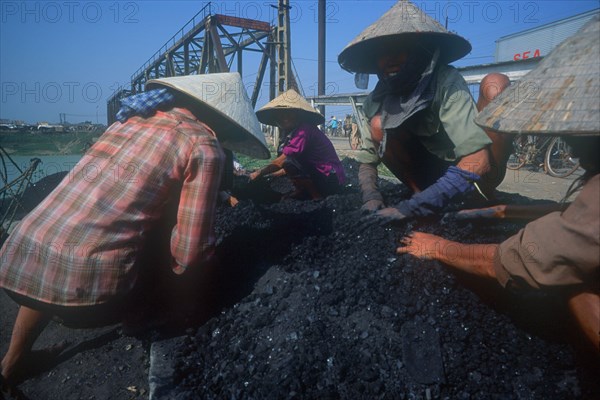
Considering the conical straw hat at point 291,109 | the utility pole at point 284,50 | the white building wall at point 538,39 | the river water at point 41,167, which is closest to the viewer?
the conical straw hat at point 291,109

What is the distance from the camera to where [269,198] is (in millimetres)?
4324

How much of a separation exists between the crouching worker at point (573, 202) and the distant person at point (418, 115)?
792mm

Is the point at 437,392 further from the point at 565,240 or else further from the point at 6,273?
the point at 6,273

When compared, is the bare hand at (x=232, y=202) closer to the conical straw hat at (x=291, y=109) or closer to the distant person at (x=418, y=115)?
the conical straw hat at (x=291, y=109)

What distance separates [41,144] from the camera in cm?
1805

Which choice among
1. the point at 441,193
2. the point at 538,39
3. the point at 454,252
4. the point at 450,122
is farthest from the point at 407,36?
the point at 538,39

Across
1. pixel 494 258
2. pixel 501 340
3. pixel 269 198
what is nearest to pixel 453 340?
pixel 501 340

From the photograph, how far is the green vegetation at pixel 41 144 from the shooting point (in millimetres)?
16094

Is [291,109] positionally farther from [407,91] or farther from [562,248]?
[562,248]

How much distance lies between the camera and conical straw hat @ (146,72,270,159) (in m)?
1.78

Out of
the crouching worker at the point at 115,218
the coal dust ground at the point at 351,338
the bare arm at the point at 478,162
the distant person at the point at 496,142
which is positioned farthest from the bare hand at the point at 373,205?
the crouching worker at the point at 115,218

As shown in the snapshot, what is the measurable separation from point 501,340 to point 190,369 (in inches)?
57.7

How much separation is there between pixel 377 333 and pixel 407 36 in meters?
2.03

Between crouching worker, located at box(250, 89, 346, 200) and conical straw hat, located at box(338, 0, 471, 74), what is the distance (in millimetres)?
1299
